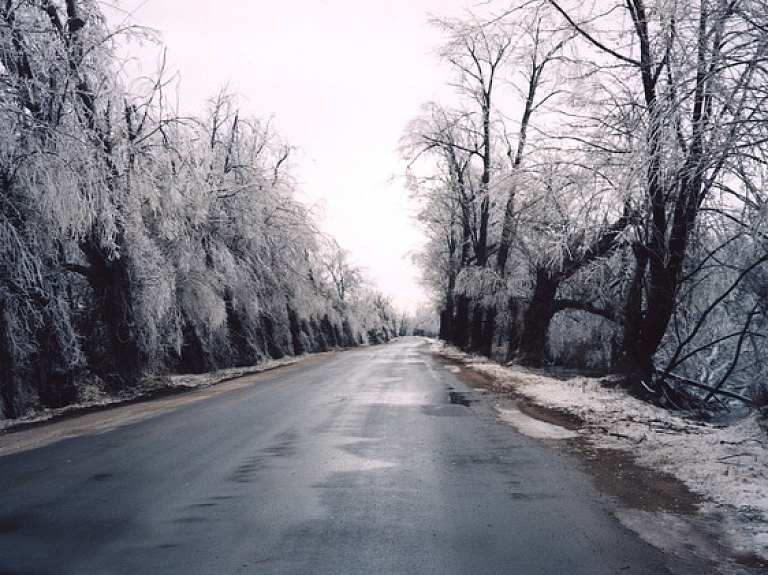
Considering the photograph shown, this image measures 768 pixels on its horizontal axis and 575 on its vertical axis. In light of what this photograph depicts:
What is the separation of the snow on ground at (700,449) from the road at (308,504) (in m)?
0.86

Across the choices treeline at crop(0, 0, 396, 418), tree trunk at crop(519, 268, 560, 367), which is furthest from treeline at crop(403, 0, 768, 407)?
treeline at crop(0, 0, 396, 418)

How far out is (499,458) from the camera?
6180 millimetres

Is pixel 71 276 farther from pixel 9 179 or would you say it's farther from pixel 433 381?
pixel 433 381

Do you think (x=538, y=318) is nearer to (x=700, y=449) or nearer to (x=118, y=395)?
(x=118, y=395)

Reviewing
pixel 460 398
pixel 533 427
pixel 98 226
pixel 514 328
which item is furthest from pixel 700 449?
pixel 514 328

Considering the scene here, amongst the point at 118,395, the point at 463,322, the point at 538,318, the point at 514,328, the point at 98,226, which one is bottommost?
the point at 118,395

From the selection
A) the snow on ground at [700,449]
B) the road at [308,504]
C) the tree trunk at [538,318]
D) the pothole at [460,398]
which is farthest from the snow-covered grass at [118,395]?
the tree trunk at [538,318]

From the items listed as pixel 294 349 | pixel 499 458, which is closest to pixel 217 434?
pixel 499 458

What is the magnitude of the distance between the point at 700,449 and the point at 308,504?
4.25 metres

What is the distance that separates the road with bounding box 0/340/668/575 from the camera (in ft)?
11.5

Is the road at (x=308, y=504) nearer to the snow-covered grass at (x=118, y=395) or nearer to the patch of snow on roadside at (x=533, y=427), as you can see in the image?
the patch of snow on roadside at (x=533, y=427)

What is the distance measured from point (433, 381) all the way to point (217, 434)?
841 cm

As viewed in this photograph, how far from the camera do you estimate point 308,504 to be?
459cm

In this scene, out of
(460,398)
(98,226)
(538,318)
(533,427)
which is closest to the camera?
(533,427)
